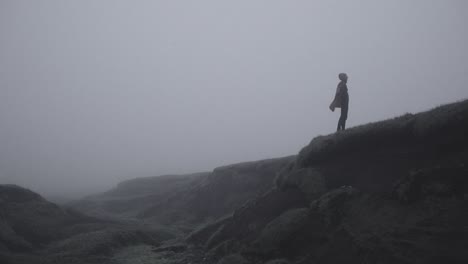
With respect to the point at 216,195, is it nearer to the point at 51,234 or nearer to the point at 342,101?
the point at 51,234

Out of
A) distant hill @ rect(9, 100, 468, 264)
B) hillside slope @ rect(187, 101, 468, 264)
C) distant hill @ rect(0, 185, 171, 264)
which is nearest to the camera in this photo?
hillside slope @ rect(187, 101, 468, 264)

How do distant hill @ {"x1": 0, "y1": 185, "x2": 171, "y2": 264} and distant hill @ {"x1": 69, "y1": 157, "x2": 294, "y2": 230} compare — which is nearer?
distant hill @ {"x1": 0, "y1": 185, "x2": 171, "y2": 264}

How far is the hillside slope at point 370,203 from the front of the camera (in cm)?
1199

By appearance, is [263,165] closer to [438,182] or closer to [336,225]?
[336,225]

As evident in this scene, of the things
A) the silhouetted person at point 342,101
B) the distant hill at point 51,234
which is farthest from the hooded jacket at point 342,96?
the distant hill at point 51,234

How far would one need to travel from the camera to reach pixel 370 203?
15.2 metres

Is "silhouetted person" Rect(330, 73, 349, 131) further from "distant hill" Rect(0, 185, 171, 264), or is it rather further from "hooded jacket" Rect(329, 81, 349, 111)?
"distant hill" Rect(0, 185, 171, 264)

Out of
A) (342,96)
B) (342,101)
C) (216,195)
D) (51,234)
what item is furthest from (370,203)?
(51,234)

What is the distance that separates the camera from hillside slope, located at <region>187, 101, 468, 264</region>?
11992mm

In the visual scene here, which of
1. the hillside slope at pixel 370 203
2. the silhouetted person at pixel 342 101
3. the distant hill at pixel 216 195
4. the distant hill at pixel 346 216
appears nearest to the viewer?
the hillside slope at pixel 370 203

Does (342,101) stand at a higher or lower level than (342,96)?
lower

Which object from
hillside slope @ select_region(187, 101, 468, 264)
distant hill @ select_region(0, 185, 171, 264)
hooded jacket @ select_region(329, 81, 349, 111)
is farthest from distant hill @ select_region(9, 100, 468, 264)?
hooded jacket @ select_region(329, 81, 349, 111)

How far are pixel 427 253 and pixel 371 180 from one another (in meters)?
5.96

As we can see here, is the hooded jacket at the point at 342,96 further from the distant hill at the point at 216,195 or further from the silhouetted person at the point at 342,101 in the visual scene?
the distant hill at the point at 216,195
